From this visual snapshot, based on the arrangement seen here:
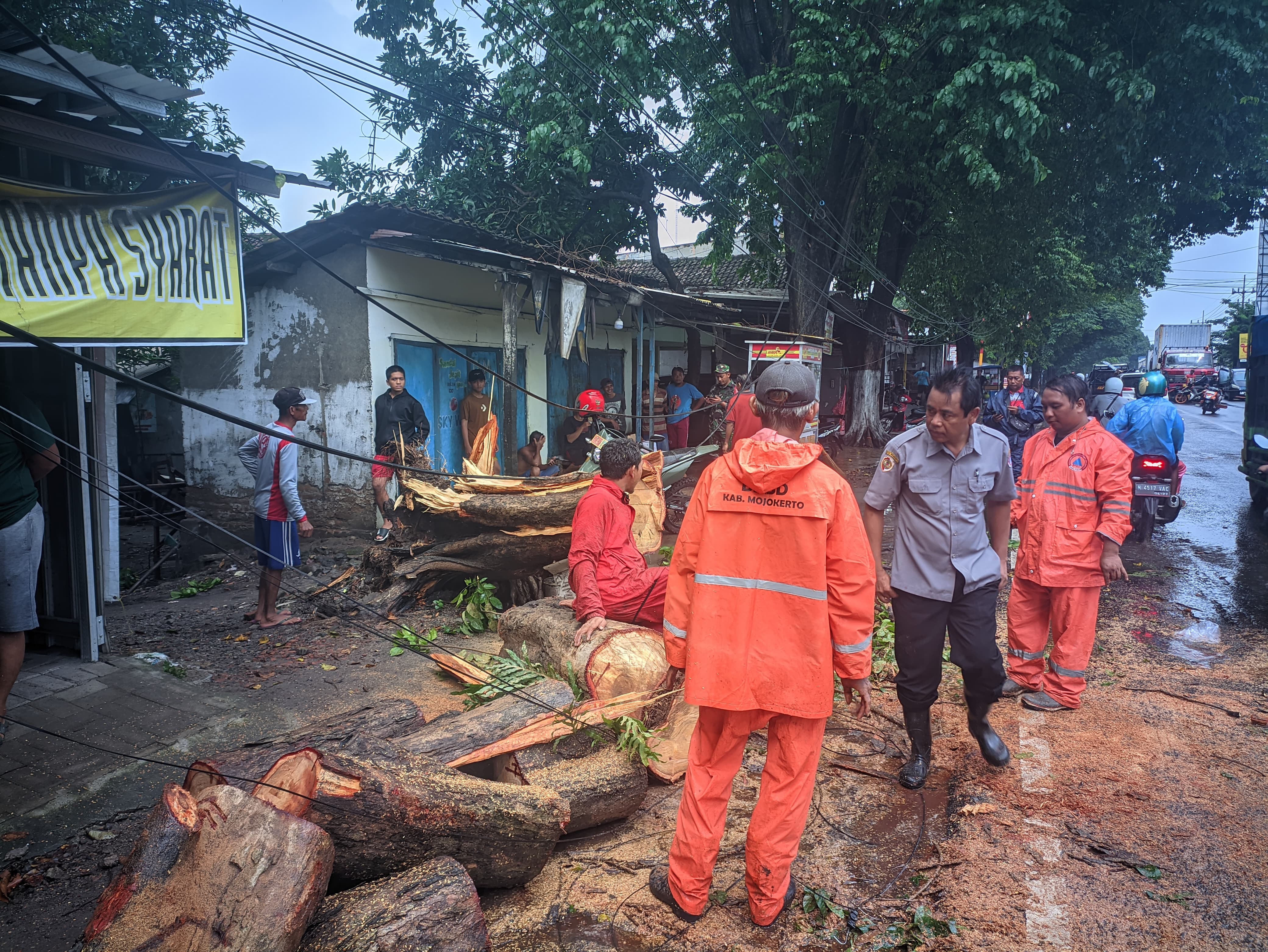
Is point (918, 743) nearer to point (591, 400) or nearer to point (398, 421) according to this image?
point (398, 421)

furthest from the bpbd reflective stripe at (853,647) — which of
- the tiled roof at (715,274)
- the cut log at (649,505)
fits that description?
the tiled roof at (715,274)

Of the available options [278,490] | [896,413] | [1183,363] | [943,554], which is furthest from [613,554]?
[1183,363]

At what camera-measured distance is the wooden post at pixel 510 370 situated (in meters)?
9.40

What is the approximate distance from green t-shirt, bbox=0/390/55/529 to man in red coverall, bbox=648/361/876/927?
330 cm

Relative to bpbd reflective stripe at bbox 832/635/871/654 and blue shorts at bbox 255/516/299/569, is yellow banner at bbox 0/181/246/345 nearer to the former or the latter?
blue shorts at bbox 255/516/299/569

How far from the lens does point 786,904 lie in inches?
105

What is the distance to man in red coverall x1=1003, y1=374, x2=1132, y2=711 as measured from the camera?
164 inches

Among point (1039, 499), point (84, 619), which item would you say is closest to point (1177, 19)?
point (1039, 499)

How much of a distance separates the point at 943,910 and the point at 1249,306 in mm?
43787

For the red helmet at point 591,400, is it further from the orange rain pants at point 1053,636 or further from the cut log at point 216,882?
the cut log at point 216,882

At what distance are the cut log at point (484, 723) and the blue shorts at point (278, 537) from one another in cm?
298

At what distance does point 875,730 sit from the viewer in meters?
4.11

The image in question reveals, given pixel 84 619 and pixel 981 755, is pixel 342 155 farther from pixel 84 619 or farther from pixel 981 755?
pixel 981 755

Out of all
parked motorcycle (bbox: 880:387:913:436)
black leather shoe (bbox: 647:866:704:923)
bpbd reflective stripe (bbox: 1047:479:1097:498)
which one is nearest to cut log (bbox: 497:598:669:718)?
black leather shoe (bbox: 647:866:704:923)
